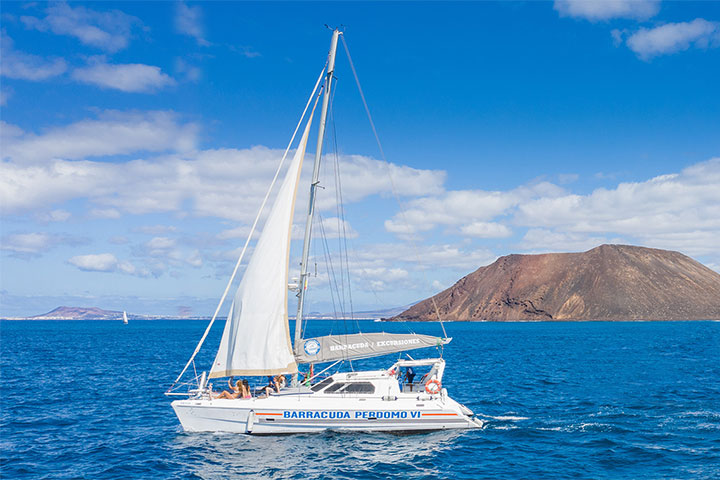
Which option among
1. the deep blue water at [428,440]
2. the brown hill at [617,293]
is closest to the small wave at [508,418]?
the deep blue water at [428,440]

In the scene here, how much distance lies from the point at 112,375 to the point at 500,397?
3179cm

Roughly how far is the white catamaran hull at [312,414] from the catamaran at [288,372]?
0.04 m

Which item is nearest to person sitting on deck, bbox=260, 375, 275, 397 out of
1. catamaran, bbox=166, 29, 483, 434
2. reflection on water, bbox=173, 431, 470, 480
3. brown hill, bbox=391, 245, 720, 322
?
catamaran, bbox=166, 29, 483, 434

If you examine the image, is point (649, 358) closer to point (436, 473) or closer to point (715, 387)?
point (715, 387)

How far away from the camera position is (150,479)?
18.5 m

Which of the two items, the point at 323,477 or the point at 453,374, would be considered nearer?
the point at 323,477

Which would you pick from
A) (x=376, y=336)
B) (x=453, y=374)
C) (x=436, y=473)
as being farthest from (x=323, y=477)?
(x=453, y=374)

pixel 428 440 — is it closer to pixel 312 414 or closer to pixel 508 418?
pixel 312 414

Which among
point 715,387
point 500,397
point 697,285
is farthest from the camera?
point 697,285

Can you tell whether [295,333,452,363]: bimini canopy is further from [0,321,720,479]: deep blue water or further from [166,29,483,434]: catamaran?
[0,321,720,479]: deep blue water

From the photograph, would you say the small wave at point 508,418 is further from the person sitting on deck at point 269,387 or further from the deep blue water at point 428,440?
the person sitting on deck at point 269,387

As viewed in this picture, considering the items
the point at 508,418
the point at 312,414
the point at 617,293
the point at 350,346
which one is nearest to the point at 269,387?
the point at 312,414

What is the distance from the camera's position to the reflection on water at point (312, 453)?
62.7 feet

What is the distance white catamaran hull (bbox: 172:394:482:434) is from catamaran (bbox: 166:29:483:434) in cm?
4
